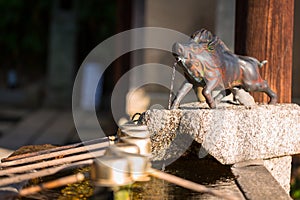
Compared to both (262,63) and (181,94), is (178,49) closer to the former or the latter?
(181,94)

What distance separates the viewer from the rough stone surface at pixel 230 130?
9.26ft

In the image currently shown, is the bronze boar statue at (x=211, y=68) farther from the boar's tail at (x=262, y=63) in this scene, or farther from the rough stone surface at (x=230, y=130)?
the rough stone surface at (x=230, y=130)

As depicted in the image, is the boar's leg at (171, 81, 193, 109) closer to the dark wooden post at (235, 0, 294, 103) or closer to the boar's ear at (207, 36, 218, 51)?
the boar's ear at (207, 36, 218, 51)

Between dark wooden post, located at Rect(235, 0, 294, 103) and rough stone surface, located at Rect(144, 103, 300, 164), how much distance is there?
42 cm

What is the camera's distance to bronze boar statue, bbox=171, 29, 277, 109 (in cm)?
292

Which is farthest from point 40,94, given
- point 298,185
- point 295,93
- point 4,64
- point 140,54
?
point 298,185

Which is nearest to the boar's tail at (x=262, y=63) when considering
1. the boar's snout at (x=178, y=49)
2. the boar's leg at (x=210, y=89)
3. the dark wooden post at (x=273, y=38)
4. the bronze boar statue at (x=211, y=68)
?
the bronze boar statue at (x=211, y=68)

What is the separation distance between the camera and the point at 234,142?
9.43ft

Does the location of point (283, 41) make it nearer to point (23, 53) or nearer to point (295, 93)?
point (295, 93)

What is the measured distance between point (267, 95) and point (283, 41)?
1.12 ft

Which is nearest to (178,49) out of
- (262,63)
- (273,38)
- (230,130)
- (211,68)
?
(211,68)

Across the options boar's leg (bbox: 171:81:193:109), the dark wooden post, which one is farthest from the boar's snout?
the dark wooden post

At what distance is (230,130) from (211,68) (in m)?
0.32

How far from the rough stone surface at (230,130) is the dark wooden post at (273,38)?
42 centimetres
